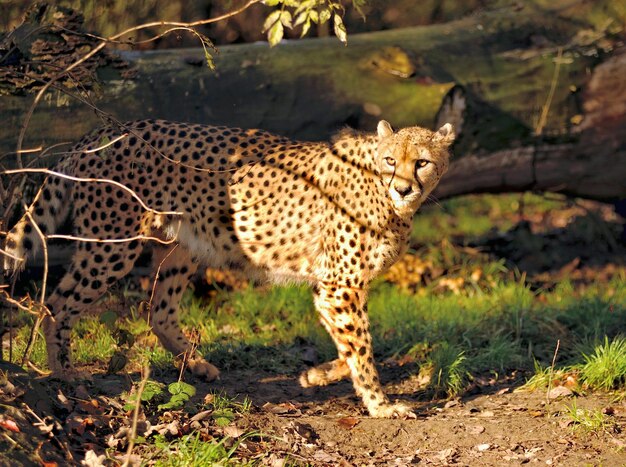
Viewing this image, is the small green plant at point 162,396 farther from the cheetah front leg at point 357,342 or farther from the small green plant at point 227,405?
the cheetah front leg at point 357,342

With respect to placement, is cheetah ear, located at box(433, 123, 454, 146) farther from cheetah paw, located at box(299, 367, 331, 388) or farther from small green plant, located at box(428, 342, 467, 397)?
cheetah paw, located at box(299, 367, 331, 388)

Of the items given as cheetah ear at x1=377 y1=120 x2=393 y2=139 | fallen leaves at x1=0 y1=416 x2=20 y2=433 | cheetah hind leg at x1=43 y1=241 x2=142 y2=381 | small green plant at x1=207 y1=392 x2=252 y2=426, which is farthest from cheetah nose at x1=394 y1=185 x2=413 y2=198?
fallen leaves at x1=0 y1=416 x2=20 y2=433

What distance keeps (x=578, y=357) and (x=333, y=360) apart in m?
1.51

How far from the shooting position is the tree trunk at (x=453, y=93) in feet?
22.6

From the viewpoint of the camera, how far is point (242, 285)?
748 cm

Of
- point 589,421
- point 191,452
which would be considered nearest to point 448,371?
point 589,421

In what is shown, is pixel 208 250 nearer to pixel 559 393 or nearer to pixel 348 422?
pixel 348 422

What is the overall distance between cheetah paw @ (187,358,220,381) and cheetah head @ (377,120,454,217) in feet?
4.95

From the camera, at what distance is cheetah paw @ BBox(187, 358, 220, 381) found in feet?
19.1

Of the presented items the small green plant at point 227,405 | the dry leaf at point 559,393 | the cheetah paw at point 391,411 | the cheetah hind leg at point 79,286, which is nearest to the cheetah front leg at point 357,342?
the cheetah paw at point 391,411

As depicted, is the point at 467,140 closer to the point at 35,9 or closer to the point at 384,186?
the point at 384,186

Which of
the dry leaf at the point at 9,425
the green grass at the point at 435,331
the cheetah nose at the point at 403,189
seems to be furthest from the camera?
the green grass at the point at 435,331

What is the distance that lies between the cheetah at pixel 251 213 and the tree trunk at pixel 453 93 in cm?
107

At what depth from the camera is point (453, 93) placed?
724cm
